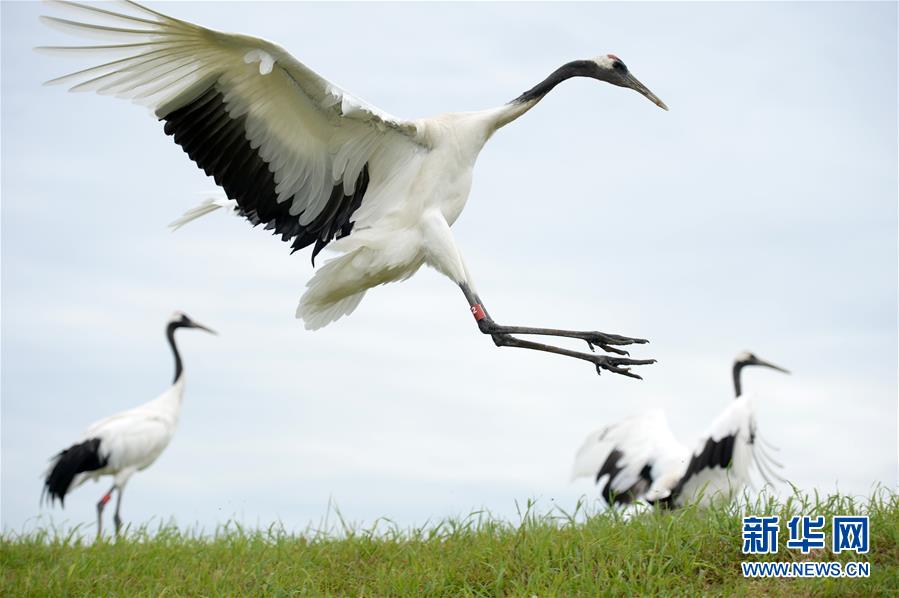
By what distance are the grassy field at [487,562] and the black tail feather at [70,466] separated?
424 cm

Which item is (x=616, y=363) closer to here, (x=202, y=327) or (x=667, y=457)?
(x=667, y=457)

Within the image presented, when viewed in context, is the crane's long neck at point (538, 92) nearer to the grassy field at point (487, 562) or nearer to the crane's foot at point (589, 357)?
the crane's foot at point (589, 357)

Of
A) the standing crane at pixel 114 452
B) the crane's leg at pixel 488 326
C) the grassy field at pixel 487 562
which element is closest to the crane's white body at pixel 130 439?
the standing crane at pixel 114 452

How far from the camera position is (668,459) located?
9.16 metres

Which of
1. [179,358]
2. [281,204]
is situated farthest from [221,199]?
[179,358]

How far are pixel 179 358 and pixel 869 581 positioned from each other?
9271 mm

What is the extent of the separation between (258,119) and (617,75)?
240 centimetres

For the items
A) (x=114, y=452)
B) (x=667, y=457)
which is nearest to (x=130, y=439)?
(x=114, y=452)

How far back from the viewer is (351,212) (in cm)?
648

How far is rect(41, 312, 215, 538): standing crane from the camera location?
1103 centimetres

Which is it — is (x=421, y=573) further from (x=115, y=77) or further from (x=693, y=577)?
(x=115, y=77)

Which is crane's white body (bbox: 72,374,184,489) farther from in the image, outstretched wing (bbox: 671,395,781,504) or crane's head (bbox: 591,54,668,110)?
crane's head (bbox: 591,54,668,110)

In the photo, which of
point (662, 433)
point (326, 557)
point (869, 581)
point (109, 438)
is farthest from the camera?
point (109, 438)

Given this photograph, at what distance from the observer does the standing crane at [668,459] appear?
838 centimetres
